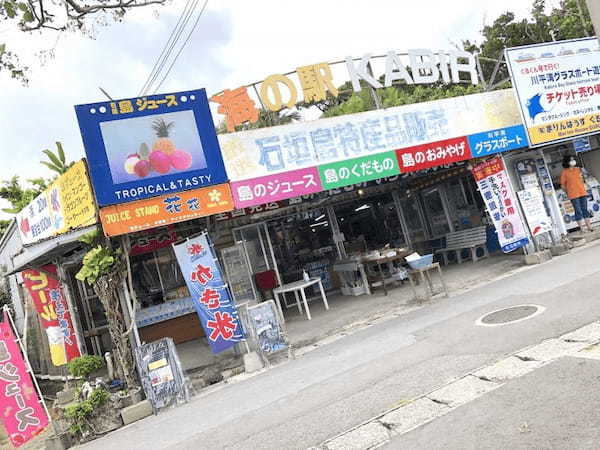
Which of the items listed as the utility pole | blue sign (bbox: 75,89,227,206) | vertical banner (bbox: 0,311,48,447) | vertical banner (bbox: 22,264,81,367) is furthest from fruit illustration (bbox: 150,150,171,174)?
the utility pole

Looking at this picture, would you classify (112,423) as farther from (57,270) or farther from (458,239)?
(458,239)

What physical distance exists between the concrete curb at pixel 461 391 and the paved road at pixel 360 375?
184 mm

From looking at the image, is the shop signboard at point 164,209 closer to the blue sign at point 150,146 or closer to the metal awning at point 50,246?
the blue sign at point 150,146

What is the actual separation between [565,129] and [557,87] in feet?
3.80

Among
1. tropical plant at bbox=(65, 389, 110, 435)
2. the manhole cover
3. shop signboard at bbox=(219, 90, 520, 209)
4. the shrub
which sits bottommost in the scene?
the manhole cover

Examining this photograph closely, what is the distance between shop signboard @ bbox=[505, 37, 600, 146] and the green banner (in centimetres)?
426

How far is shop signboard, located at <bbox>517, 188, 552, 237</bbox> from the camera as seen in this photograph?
37.5 feet

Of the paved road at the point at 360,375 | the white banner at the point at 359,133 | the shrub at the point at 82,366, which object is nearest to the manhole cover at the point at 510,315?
the paved road at the point at 360,375

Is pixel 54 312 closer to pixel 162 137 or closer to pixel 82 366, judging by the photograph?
pixel 82 366

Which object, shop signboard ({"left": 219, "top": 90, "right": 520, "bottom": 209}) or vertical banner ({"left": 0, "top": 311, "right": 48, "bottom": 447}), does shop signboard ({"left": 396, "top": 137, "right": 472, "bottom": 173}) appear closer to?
shop signboard ({"left": 219, "top": 90, "right": 520, "bottom": 209})

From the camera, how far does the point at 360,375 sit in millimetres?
6277

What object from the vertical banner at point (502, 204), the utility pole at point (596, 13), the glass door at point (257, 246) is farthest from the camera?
the glass door at point (257, 246)

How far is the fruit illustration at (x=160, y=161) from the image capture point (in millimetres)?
8516

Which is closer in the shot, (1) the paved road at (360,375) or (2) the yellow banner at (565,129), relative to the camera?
(1) the paved road at (360,375)
